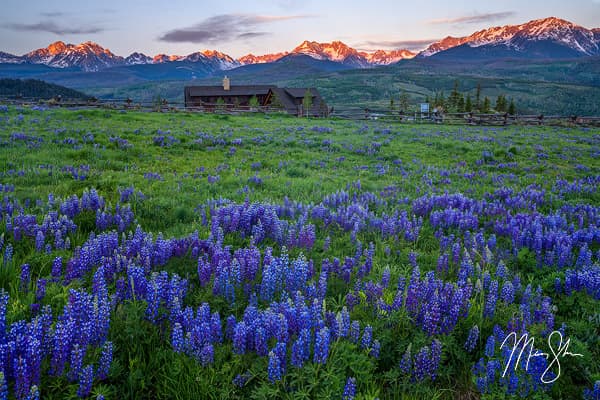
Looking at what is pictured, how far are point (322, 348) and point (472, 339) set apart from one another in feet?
5.21

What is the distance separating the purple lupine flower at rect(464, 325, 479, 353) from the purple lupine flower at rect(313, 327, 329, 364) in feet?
4.91

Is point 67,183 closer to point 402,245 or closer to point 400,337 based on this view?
point 402,245

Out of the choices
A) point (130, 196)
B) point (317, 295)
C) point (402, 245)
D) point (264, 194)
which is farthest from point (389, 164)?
point (317, 295)

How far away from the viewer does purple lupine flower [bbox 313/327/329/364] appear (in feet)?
9.59

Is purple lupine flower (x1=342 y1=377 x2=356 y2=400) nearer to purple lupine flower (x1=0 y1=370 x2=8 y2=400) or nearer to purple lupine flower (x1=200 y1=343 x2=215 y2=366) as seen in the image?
purple lupine flower (x1=200 y1=343 x2=215 y2=366)

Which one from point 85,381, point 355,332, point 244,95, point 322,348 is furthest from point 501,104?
point 85,381

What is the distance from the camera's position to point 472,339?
3.51 metres

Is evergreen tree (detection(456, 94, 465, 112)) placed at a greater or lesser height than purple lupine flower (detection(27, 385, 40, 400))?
greater

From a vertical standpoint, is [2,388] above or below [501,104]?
below

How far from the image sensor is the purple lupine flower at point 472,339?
11.4 ft

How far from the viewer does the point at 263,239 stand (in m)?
5.97

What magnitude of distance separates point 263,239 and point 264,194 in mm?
3368

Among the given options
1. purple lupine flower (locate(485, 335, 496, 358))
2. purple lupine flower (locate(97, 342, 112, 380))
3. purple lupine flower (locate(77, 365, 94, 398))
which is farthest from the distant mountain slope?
purple lupine flower (locate(485, 335, 496, 358))

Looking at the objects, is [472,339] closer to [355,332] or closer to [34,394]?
[355,332]
